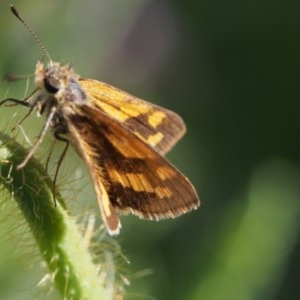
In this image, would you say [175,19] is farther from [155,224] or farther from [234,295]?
[234,295]

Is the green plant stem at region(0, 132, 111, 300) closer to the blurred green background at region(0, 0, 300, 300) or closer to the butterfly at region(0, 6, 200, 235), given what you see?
the butterfly at region(0, 6, 200, 235)

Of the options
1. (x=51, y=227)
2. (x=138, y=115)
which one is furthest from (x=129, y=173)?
(x=138, y=115)

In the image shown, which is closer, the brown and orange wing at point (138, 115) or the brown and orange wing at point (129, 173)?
the brown and orange wing at point (129, 173)

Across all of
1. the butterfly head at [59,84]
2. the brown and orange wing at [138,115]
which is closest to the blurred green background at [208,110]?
the brown and orange wing at [138,115]

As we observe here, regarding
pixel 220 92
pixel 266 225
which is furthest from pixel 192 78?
pixel 266 225

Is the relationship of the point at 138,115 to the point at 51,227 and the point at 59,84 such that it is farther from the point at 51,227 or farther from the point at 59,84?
the point at 51,227

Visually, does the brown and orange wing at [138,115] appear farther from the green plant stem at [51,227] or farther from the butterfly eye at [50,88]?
the green plant stem at [51,227]
